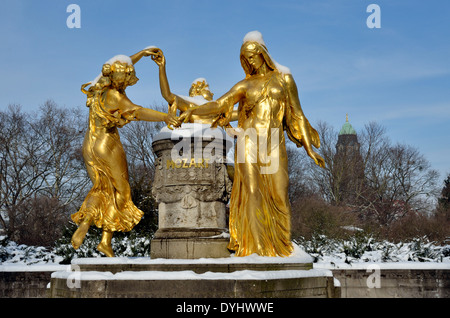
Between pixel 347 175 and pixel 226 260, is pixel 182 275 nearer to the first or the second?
pixel 226 260

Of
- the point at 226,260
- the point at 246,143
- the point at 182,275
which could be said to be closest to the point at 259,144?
the point at 246,143

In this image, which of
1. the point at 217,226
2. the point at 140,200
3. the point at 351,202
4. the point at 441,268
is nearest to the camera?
the point at 217,226

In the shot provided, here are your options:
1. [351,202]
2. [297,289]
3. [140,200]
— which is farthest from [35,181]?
[297,289]

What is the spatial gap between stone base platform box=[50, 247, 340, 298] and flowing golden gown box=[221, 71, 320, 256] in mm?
417

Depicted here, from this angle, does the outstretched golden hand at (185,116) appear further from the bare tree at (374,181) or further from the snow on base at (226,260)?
the bare tree at (374,181)

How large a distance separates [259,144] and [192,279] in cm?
226

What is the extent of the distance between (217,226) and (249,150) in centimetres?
134

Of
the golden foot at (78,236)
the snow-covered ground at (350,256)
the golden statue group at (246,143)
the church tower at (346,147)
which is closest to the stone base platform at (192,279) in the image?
the golden foot at (78,236)

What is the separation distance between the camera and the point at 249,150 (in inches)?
273

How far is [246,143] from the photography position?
275 inches

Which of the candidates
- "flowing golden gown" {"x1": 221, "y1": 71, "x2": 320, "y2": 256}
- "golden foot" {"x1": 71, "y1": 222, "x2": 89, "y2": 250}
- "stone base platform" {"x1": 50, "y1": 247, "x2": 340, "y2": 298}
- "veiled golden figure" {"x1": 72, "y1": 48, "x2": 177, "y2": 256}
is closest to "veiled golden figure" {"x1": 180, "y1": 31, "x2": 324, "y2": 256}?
Result: "flowing golden gown" {"x1": 221, "y1": 71, "x2": 320, "y2": 256}

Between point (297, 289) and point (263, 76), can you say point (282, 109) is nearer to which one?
point (263, 76)

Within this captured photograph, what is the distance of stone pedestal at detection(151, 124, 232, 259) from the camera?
716cm

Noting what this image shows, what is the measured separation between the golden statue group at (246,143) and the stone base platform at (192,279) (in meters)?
0.53
